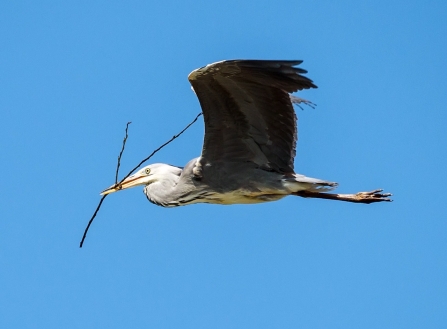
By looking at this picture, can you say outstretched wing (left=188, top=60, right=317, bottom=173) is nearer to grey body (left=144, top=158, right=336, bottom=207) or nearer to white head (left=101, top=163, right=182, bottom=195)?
grey body (left=144, top=158, right=336, bottom=207)

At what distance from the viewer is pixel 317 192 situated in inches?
382

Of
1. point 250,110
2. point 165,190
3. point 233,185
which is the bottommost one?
point 165,190

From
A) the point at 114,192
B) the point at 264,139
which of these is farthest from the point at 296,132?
the point at 114,192

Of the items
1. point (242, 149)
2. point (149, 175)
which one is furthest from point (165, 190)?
point (242, 149)

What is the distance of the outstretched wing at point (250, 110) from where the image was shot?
811 cm

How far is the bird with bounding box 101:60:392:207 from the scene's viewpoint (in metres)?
8.33

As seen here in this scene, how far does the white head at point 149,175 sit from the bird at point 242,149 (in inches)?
0.5

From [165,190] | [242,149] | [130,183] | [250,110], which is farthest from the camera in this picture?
[130,183]

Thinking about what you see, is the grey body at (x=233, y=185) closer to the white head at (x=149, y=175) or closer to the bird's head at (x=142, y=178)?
the white head at (x=149, y=175)

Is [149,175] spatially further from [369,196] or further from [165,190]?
[369,196]

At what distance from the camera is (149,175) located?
10.2 metres

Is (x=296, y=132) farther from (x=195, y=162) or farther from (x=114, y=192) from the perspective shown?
(x=114, y=192)

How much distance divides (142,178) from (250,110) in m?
2.02

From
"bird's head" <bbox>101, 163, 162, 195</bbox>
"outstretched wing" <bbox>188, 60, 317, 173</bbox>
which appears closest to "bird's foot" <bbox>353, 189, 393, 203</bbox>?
"outstretched wing" <bbox>188, 60, 317, 173</bbox>
